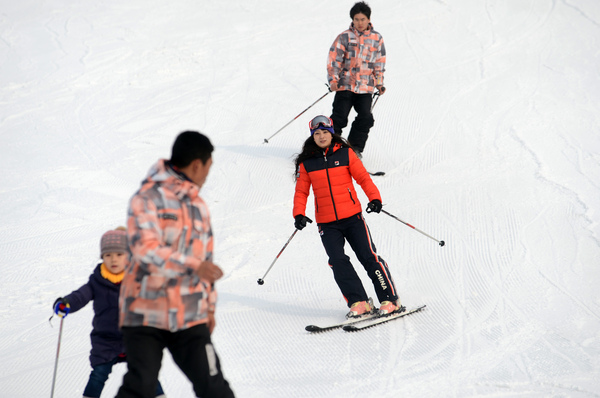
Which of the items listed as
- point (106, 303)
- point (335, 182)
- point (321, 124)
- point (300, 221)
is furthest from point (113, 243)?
point (321, 124)

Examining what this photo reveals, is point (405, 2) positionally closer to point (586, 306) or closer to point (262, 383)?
point (586, 306)

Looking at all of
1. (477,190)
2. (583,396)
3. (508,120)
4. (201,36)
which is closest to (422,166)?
(477,190)

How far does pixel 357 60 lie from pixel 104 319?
17.3 feet

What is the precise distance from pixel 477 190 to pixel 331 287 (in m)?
2.76

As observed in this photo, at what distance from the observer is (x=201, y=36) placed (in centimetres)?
1366

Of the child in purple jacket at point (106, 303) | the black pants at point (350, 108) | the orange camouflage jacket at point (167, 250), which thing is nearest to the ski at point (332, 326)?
the child in purple jacket at point (106, 303)

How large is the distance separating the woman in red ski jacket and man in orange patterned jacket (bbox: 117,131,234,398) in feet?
7.82

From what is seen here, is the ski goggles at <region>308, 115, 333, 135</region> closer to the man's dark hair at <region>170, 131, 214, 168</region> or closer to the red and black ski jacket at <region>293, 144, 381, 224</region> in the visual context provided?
the red and black ski jacket at <region>293, 144, 381, 224</region>

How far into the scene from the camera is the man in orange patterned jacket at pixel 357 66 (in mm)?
7727

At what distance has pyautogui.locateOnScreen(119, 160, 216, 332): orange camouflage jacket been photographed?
2572mm

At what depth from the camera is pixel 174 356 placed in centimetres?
275

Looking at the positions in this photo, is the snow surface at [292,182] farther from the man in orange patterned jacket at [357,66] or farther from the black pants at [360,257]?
the man in orange patterned jacket at [357,66]

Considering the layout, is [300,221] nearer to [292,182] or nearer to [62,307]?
[62,307]

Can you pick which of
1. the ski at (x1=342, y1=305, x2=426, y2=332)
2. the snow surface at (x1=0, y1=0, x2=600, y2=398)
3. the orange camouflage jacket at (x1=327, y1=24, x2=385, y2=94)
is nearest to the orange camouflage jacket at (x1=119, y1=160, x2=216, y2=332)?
the snow surface at (x1=0, y1=0, x2=600, y2=398)
